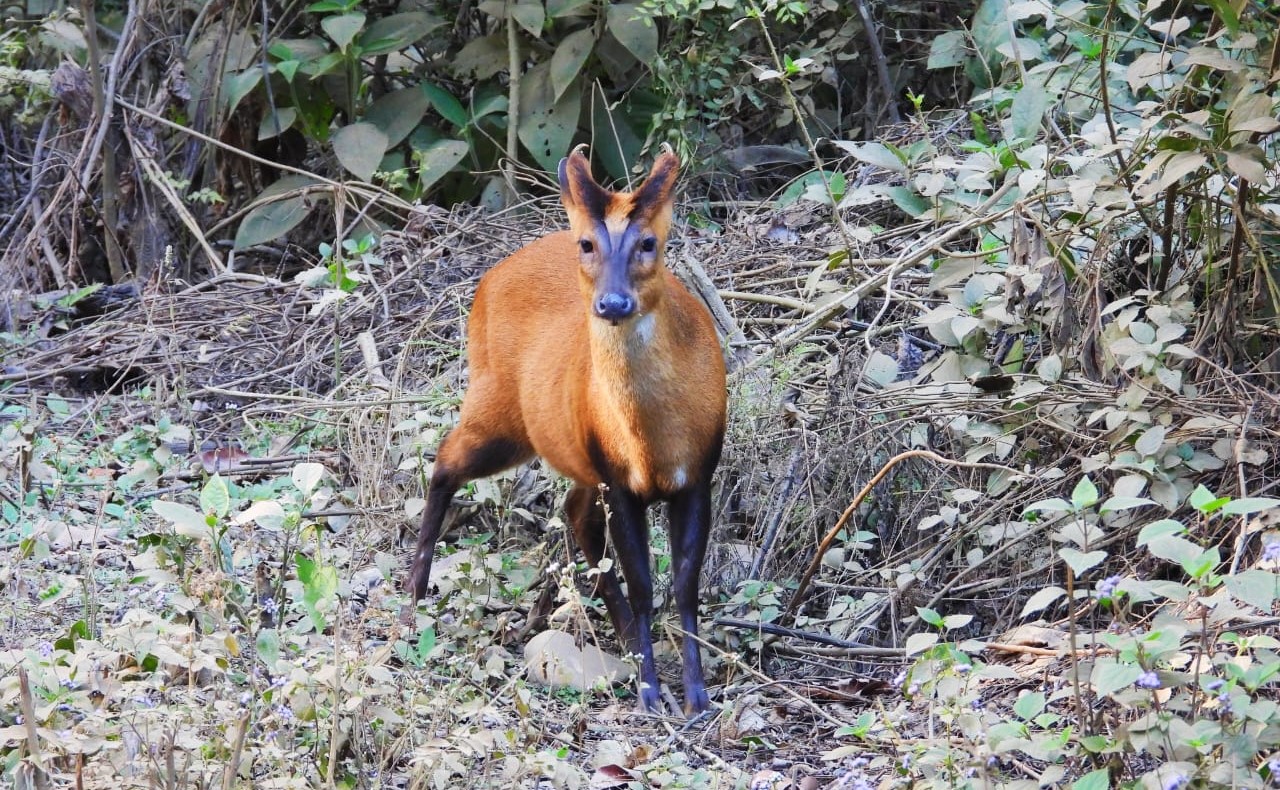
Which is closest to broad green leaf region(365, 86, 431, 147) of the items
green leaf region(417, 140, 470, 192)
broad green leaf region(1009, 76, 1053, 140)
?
green leaf region(417, 140, 470, 192)

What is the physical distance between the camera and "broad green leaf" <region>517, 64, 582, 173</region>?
817cm

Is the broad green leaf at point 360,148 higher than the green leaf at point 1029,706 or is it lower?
lower

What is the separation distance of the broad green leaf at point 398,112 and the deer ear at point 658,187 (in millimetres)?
4211

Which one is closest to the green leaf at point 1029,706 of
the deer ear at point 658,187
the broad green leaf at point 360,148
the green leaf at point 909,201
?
the deer ear at point 658,187

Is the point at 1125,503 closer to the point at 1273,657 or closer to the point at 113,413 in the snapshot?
the point at 1273,657

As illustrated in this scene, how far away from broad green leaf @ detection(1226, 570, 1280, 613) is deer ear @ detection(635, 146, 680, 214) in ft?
6.70

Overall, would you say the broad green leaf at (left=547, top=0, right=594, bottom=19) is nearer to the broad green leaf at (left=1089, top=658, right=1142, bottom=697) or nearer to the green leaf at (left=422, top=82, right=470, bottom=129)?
the green leaf at (left=422, top=82, right=470, bottom=129)

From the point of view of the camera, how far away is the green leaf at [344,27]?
8.18 metres

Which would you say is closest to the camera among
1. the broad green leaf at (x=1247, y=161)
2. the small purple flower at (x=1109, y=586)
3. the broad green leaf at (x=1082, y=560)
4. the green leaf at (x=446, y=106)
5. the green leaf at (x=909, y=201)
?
the broad green leaf at (x=1082, y=560)

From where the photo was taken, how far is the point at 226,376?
7441 millimetres

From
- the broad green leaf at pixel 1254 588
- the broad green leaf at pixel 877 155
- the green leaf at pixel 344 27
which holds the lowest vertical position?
the green leaf at pixel 344 27

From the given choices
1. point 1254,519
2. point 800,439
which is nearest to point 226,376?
point 800,439

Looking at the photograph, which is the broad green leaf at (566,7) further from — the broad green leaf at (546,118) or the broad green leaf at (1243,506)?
the broad green leaf at (1243,506)

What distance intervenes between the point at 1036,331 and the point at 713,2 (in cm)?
286
